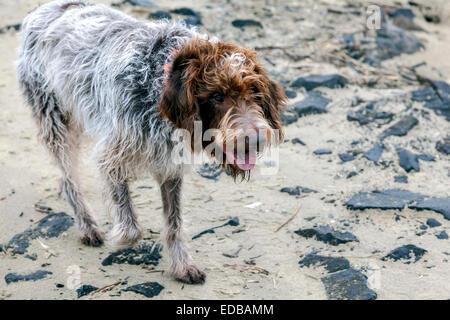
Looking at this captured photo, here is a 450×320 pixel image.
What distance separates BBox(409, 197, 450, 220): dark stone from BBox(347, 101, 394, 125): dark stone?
1.65 metres

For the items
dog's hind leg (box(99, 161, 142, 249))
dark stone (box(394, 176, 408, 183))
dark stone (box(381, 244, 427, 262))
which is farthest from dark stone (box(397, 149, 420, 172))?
dog's hind leg (box(99, 161, 142, 249))

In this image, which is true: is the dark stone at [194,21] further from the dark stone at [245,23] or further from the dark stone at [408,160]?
the dark stone at [408,160]

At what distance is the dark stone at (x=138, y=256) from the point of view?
4.64 metres

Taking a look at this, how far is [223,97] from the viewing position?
3.64 m

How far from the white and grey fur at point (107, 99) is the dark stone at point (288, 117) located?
96.8 inches

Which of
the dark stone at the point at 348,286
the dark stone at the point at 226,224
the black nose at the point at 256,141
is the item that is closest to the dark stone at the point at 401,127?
the dark stone at the point at 226,224

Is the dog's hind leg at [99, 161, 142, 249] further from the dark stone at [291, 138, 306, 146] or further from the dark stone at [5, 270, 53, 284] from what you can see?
the dark stone at [291, 138, 306, 146]

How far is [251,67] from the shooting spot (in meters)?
3.71

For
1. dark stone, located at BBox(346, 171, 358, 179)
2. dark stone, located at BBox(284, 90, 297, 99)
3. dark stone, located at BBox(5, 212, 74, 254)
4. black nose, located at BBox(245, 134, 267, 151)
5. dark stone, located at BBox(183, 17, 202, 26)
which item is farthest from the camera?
dark stone, located at BBox(183, 17, 202, 26)

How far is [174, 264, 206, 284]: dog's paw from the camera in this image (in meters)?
4.39

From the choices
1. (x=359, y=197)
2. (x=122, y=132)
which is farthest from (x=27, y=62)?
(x=359, y=197)

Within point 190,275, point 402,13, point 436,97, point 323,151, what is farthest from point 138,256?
point 402,13

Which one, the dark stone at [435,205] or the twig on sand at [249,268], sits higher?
the dark stone at [435,205]

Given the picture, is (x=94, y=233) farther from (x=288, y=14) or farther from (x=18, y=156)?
(x=288, y=14)
